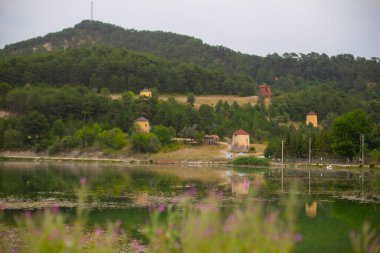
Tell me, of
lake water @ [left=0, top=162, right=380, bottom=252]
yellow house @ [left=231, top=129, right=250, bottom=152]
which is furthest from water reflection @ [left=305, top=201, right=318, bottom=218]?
yellow house @ [left=231, top=129, right=250, bottom=152]

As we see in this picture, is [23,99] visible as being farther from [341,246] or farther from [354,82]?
[354,82]

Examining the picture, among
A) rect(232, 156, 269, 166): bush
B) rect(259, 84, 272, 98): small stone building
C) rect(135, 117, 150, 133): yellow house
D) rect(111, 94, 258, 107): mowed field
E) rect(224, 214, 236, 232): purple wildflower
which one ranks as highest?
rect(259, 84, 272, 98): small stone building

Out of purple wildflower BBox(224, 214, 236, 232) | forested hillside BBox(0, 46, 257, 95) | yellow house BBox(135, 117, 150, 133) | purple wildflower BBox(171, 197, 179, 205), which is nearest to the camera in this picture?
purple wildflower BBox(224, 214, 236, 232)

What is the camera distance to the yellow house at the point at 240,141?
315 ft

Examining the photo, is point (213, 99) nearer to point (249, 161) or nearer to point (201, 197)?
point (249, 161)

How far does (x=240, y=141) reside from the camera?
96.8 metres

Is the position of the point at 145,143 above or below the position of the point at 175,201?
below

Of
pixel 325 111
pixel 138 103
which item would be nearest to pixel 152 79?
pixel 138 103

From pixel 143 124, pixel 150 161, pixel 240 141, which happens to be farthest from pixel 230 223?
pixel 143 124

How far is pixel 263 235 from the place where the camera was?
931 centimetres

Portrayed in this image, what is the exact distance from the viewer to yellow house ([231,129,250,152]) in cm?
9588

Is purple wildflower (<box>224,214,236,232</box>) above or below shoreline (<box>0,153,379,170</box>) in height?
above

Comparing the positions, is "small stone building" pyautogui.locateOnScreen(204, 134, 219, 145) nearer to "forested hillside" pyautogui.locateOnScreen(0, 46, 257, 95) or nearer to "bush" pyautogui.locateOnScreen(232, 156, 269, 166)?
"bush" pyautogui.locateOnScreen(232, 156, 269, 166)

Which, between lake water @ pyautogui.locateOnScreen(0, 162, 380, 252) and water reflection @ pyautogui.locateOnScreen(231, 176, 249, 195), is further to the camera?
water reflection @ pyautogui.locateOnScreen(231, 176, 249, 195)
